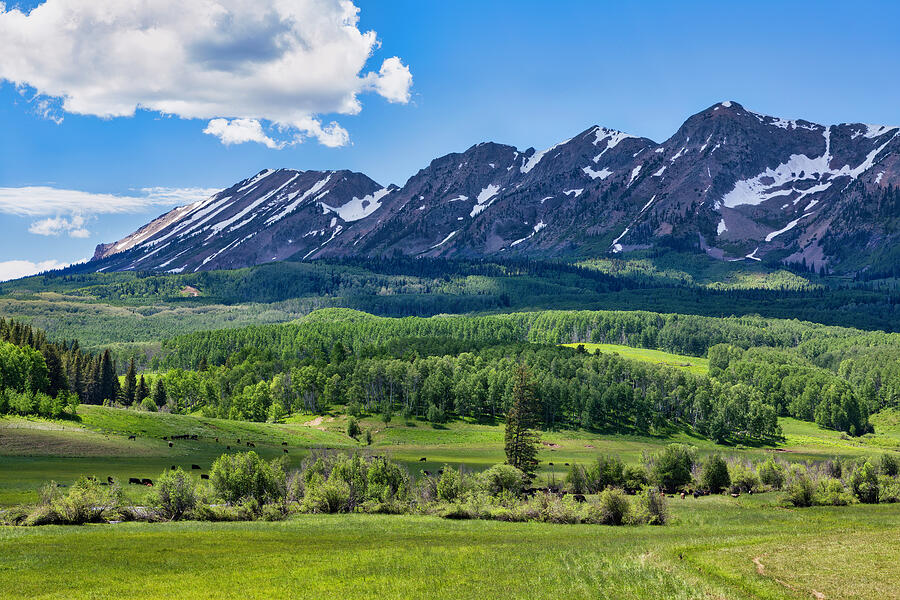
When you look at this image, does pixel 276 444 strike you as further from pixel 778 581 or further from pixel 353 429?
pixel 778 581

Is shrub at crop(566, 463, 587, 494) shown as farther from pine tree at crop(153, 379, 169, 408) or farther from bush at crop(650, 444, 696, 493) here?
pine tree at crop(153, 379, 169, 408)

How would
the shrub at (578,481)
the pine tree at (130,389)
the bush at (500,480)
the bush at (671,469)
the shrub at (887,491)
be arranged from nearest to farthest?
the bush at (500,480) → the shrub at (887,491) → the shrub at (578,481) → the bush at (671,469) → the pine tree at (130,389)

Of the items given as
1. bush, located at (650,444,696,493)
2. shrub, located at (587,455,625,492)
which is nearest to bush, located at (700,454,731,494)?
bush, located at (650,444,696,493)

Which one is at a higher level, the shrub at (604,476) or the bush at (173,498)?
the bush at (173,498)

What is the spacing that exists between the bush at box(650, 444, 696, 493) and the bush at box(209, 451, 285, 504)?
53978 millimetres

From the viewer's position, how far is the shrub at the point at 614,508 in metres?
67.9

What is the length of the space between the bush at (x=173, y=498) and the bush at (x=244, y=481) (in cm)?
434

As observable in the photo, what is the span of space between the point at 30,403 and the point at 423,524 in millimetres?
83202

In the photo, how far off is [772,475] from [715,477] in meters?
8.06

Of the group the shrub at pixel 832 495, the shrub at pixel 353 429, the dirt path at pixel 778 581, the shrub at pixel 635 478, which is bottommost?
the shrub at pixel 353 429

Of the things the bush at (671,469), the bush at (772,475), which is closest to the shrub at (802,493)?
the bush at (772,475)

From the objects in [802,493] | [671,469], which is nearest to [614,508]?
[802,493]

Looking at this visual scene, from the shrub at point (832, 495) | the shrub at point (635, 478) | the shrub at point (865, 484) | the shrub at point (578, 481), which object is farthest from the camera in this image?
the shrub at point (635, 478)

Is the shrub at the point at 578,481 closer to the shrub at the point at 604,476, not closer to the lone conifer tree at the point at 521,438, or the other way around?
the shrub at the point at 604,476
